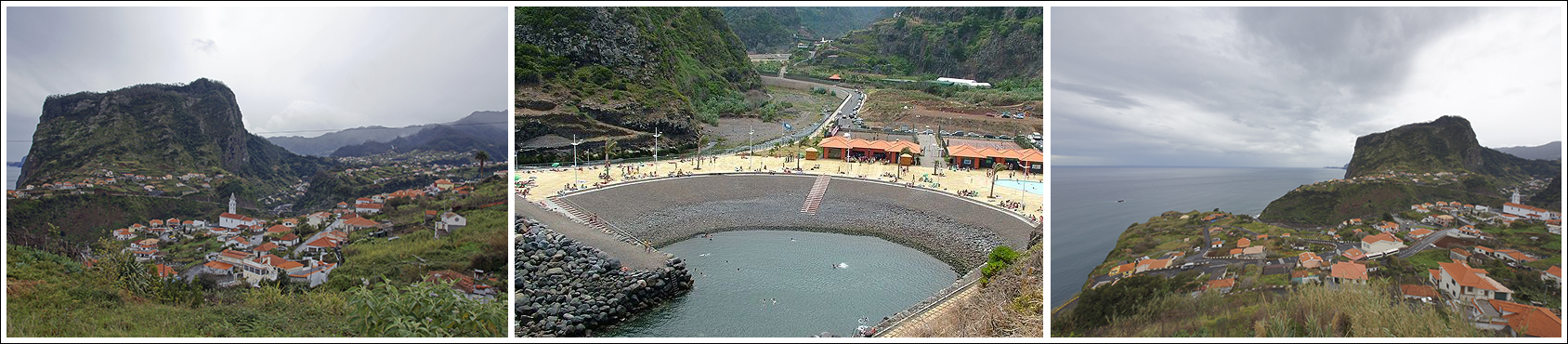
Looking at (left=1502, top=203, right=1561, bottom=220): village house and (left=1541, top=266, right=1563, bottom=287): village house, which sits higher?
(left=1502, top=203, right=1561, bottom=220): village house

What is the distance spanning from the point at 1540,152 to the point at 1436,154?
1.21 feet

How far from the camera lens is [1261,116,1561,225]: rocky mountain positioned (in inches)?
120

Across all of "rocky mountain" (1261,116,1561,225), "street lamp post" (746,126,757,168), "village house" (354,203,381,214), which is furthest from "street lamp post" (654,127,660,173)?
"rocky mountain" (1261,116,1561,225)

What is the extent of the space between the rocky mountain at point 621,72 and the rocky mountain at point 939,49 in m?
4.05

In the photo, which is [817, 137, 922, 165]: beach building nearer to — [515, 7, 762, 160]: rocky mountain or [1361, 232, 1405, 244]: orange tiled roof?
[515, 7, 762, 160]: rocky mountain

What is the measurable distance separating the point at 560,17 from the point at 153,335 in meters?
4.22

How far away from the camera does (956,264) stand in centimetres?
850

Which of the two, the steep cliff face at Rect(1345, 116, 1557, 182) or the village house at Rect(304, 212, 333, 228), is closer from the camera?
the steep cliff face at Rect(1345, 116, 1557, 182)

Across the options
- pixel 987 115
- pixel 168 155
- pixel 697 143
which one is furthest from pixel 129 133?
pixel 987 115

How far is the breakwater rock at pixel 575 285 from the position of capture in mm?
5148

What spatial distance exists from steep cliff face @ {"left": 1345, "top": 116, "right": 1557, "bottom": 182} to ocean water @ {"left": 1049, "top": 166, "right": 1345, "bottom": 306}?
9.5 inches

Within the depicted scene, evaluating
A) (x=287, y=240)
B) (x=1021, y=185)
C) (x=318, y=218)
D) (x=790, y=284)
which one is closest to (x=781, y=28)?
(x=1021, y=185)

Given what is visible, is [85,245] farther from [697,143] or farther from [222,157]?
[697,143]

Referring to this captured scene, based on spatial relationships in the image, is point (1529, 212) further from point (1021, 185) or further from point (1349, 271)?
point (1021, 185)
